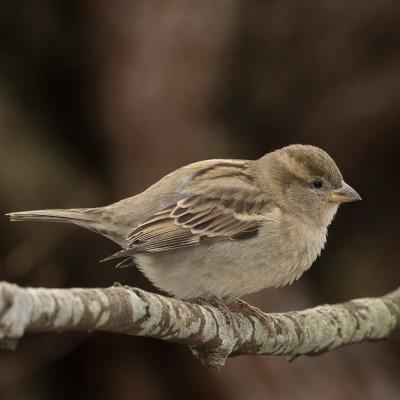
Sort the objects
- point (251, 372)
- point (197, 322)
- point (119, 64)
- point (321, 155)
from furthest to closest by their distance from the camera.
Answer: point (119, 64)
point (251, 372)
point (321, 155)
point (197, 322)

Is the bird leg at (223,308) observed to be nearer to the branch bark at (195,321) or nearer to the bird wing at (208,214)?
the branch bark at (195,321)

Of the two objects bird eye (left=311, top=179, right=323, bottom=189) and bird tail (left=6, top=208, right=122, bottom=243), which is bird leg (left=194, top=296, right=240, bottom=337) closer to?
bird tail (left=6, top=208, right=122, bottom=243)

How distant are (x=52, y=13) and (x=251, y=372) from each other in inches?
124

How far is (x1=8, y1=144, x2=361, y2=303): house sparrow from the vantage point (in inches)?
165

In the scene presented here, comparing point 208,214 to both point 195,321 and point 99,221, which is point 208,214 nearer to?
point 99,221

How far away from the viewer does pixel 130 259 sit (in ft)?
14.6

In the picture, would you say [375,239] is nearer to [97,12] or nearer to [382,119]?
[382,119]

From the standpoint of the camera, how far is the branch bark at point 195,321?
A: 2.28 meters

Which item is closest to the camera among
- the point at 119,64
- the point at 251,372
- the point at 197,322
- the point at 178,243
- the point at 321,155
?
the point at 197,322

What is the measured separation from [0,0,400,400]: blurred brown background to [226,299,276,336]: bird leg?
4.89ft

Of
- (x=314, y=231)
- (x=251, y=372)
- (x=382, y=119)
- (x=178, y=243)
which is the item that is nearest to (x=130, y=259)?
(x=178, y=243)

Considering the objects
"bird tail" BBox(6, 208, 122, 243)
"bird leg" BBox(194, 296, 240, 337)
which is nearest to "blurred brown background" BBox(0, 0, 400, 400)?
"bird tail" BBox(6, 208, 122, 243)

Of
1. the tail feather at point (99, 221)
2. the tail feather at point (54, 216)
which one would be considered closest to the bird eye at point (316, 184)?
the tail feather at point (99, 221)

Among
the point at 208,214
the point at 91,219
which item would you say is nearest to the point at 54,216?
the point at 91,219
